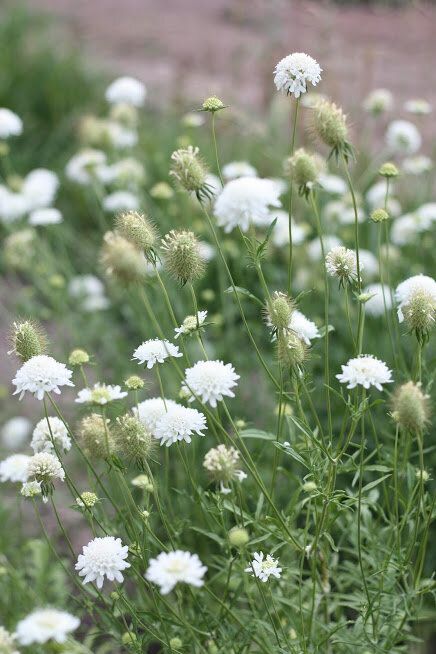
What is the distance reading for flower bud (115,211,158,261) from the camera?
1594mm

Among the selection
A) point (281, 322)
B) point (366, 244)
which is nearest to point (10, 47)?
point (366, 244)

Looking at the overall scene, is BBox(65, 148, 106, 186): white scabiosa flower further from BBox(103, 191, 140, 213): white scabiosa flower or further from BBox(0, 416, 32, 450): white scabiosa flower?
BBox(0, 416, 32, 450): white scabiosa flower

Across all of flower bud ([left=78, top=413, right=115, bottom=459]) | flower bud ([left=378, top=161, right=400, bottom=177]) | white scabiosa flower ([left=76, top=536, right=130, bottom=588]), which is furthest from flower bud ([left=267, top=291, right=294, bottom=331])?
flower bud ([left=378, top=161, right=400, bottom=177])

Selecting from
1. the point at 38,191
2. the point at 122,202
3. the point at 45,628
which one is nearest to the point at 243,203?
the point at 45,628

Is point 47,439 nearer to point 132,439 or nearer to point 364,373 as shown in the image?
point 132,439

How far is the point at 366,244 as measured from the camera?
367 cm

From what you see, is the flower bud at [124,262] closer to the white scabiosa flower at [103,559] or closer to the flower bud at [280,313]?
the flower bud at [280,313]

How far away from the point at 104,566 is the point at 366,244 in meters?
2.38

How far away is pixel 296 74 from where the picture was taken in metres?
1.68

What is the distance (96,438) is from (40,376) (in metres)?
0.16

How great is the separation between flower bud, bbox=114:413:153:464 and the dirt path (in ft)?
11.1

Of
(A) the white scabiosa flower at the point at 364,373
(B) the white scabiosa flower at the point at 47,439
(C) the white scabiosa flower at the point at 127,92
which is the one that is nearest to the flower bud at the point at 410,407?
(A) the white scabiosa flower at the point at 364,373

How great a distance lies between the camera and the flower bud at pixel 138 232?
1594 mm

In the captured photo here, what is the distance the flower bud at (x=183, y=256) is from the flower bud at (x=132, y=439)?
0.28m
